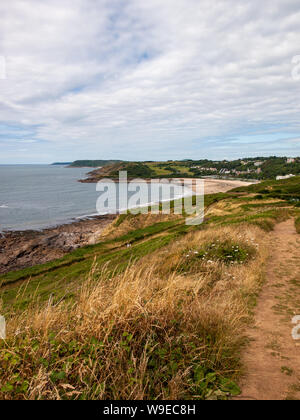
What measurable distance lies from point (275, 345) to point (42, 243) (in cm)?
3465

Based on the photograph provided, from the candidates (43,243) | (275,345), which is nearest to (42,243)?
(43,243)

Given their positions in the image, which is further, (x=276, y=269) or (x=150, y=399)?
(x=276, y=269)

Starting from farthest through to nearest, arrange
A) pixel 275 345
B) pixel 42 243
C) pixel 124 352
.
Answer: pixel 42 243 → pixel 275 345 → pixel 124 352

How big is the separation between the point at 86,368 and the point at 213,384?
1.55 m

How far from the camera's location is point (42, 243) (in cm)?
3466

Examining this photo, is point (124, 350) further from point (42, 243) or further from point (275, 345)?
point (42, 243)

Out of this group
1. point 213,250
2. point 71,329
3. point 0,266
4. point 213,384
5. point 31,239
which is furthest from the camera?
point 31,239

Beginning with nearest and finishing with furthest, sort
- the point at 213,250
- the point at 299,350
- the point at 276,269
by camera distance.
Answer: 1. the point at 299,350
2. the point at 276,269
3. the point at 213,250

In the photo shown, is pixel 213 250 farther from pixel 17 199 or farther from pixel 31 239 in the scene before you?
pixel 17 199

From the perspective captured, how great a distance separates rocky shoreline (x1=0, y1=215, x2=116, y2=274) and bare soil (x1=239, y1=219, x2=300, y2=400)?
2615 centimetres

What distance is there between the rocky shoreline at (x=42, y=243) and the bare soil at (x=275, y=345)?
85.8ft

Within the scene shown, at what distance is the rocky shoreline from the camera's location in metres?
28.9
